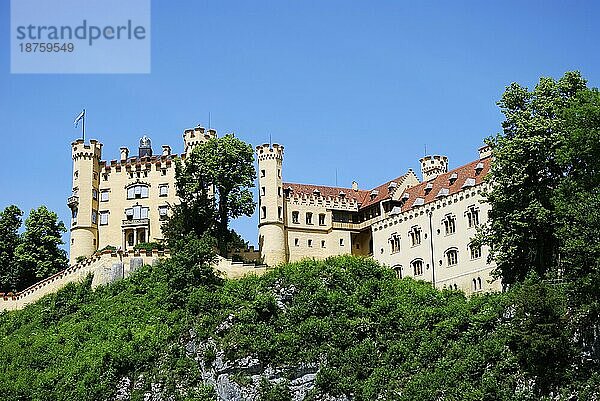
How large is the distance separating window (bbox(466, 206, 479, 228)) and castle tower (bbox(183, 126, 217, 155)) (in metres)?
25.5

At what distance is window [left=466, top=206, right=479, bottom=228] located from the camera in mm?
72000

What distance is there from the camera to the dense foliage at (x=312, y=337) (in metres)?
50.2

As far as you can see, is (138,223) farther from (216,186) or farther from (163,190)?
(216,186)

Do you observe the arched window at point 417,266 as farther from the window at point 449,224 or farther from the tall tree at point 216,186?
the tall tree at point 216,186

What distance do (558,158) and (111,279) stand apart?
3606 cm

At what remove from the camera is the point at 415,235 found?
7750 centimetres

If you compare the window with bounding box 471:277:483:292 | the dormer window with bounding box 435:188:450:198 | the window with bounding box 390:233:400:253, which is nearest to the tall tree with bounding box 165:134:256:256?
the window with bounding box 390:233:400:253

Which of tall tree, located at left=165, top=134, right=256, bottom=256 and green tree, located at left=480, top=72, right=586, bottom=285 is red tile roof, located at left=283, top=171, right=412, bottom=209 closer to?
tall tree, located at left=165, top=134, right=256, bottom=256

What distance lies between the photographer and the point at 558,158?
55531 millimetres

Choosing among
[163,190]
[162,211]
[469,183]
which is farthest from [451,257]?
[163,190]

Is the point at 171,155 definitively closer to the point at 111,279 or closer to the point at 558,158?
the point at 111,279

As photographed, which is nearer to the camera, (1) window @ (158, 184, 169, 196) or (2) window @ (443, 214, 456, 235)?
(2) window @ (443, 214, 456, 235)

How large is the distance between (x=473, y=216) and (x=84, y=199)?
3561 centimetres

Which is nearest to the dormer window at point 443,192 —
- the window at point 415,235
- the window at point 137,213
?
the window at point 415,235
